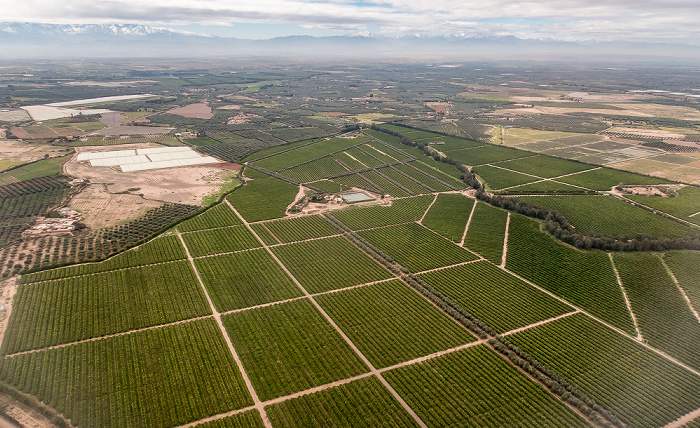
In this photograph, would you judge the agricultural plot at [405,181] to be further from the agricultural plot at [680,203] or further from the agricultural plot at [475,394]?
the agricultural plot at [475,394]

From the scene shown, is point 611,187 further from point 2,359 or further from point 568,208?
point 2,359

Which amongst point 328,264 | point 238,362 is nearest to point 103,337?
point 238,362

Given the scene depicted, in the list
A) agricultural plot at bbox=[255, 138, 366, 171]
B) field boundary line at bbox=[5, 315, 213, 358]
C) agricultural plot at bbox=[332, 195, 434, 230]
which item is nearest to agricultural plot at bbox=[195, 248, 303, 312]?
field boundary line at bbox=[5, 315, 213, 358]

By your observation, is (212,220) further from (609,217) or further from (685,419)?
(609,217)

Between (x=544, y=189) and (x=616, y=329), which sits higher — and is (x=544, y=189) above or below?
above

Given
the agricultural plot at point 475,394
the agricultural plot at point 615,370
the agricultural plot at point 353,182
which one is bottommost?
the agricultural plot at point 475,394

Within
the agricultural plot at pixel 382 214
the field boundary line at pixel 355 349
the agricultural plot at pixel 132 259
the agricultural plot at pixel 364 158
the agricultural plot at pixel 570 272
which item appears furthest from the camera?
the agricultural plot at pixel 364 158

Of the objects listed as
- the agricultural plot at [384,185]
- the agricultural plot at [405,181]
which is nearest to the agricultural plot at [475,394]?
the agricultural plot at [384,185]

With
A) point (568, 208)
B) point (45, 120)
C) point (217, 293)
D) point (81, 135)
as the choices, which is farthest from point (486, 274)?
point (45, 120)
